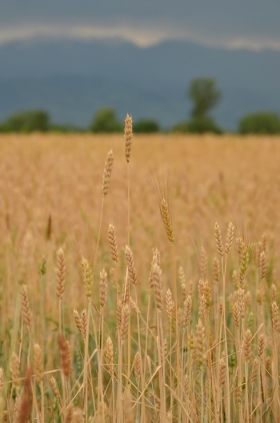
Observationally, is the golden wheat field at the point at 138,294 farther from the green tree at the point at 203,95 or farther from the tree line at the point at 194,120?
the green tree at the point at 203,95

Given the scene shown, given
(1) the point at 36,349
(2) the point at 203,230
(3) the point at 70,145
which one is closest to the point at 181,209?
(2) the point at 203,230

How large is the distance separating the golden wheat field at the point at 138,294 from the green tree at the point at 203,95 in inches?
2070

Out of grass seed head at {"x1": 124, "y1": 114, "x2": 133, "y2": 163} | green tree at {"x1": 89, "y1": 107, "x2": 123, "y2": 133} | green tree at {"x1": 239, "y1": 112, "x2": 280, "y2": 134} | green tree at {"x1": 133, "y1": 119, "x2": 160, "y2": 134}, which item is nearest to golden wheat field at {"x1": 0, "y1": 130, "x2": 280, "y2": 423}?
grass seed head at {"x1": 124, "y1": 114, "x2": 133, "y2": 163}

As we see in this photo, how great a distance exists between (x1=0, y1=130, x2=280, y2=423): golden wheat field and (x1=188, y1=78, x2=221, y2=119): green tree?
5257 cm

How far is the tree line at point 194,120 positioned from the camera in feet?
153

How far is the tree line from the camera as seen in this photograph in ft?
153

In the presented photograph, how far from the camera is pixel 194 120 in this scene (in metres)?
45.0

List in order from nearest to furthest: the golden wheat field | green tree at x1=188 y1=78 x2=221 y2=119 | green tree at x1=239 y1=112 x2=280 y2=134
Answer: the golden wheat field
green tree at x1=239 y1=112 x2=280 y2=134
green tree at x1=188 y1=78 x2=221 y2=119

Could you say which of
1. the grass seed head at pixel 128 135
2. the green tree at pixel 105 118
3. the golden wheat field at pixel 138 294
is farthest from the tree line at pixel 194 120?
the grass seed head at pixel 128 135

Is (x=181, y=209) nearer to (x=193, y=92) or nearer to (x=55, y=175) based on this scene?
(x=55, y=175)

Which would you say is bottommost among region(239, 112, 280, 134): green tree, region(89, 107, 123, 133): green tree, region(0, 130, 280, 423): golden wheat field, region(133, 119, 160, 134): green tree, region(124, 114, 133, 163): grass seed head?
region(0, 130, 280, 423): golden wheat field

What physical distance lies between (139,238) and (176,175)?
3.47 meters

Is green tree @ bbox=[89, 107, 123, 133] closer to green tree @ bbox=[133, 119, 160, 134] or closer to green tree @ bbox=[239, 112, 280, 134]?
green tree @ bbox=[133, 119, 160, 134]

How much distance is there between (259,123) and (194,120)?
976 cm
